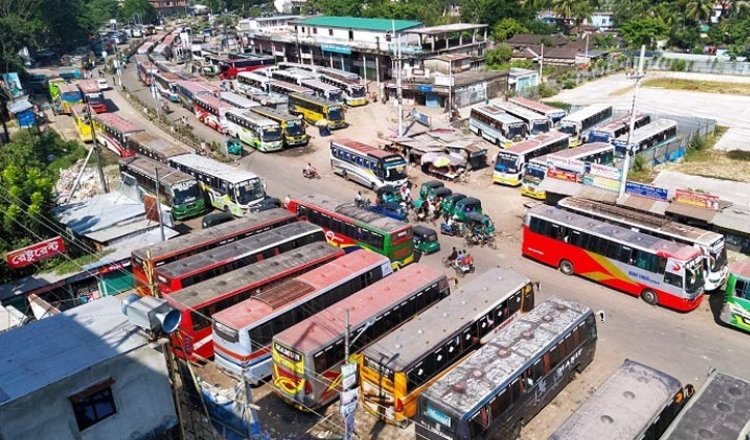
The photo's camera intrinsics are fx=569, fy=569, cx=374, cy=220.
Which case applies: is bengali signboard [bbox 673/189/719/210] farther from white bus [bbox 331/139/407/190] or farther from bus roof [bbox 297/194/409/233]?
white bus [bbox 331/139/407/190]

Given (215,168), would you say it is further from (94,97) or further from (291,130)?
(94,97)

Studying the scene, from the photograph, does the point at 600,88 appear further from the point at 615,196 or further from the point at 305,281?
the point at 305,281

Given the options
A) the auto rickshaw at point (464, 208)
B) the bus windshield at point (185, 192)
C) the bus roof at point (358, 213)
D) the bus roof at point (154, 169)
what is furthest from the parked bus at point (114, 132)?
the auto rickshaw at point (464, 208)

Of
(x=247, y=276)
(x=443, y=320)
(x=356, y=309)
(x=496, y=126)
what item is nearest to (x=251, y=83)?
(x=496, y=126)

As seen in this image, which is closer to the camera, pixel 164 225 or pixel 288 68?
pixel 164 225

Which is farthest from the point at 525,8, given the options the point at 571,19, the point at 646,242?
the point at 646,242

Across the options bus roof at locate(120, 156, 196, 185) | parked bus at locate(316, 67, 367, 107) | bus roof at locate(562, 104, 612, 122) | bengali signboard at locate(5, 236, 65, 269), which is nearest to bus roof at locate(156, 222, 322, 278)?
bengali signboard at locate(5, 236, 65, 269)
